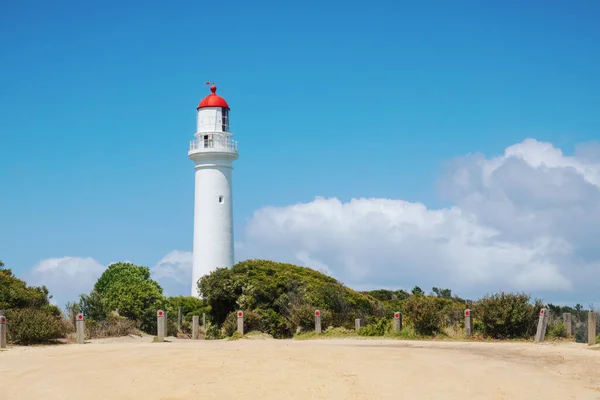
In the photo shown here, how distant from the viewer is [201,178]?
158 ft

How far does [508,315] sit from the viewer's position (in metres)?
26.2

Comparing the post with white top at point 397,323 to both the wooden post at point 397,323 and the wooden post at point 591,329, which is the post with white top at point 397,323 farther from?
the wooden post at point 591,329

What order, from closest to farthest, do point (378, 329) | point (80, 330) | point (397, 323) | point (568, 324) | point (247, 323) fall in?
point (80, 330) < point (568, 324) < point (397, 323) < point (378, 329) < point (247, 323)

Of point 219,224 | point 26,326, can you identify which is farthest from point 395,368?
point 219,224

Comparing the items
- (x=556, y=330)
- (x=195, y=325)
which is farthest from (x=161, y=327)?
(x=556, y=330)

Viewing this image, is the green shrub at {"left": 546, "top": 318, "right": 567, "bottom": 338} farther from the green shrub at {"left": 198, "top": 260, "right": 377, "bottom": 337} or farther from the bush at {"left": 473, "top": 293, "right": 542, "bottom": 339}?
the green shrub at {"left": 198, "top": 260, "right": 377, "bottom": 337}

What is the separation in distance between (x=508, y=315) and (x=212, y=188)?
24858 millimetres

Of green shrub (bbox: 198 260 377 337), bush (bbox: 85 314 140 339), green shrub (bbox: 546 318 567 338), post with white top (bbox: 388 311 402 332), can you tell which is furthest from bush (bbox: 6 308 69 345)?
green shrub (bbox: 546 318 567 338)

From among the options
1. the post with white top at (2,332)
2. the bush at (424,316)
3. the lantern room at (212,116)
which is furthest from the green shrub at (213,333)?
the lantern room at (212,116)

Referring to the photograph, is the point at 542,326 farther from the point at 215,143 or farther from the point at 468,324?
the point at 215,143

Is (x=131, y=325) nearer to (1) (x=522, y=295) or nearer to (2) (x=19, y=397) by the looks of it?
(1) (x=522, y=295)

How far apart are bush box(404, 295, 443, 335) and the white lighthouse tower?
20770 mm

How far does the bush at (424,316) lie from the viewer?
2720 cm

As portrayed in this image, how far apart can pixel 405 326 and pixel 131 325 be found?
1416 centimetres
